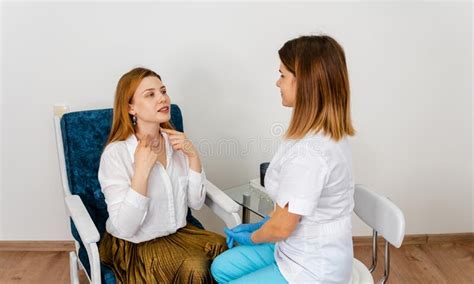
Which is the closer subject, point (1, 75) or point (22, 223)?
point (1, 75)

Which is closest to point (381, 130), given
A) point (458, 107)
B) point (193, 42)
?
point (458, 107)

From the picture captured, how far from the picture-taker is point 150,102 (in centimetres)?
168

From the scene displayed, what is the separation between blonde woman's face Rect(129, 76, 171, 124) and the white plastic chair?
0.72 meters

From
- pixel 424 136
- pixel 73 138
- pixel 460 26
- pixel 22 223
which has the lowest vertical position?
pixel 22 223

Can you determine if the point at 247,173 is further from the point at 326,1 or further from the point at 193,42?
the point at 326,1

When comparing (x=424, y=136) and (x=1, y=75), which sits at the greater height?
(x=1, y=75)

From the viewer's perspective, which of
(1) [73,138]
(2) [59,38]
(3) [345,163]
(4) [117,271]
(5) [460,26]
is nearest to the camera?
(3) [345,163]

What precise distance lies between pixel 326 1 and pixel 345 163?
1.17m

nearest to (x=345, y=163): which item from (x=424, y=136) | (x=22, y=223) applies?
(x=424, y=136)

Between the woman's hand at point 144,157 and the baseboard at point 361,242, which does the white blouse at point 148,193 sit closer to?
the woman's hand at point 144,157

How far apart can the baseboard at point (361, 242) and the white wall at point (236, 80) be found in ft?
0.12

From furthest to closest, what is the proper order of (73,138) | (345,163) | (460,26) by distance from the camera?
1. (460,26)
2. (73,138)
3. (345,163)

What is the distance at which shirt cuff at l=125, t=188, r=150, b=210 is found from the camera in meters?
1.56

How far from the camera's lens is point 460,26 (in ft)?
7.97
